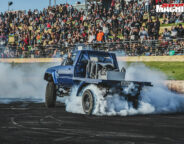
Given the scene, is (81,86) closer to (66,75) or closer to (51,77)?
(66,75)

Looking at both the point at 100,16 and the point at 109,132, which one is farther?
the point at 100,16

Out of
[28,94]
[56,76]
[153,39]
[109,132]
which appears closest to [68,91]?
[56,76]

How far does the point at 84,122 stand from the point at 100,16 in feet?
59.6

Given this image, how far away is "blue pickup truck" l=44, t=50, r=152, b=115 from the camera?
31.4ft

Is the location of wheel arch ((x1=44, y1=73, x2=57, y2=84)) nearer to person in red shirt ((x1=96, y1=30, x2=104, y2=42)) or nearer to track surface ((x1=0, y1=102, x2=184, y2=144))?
track surface ((x1=0, y1=102, x2=184, y2=144))

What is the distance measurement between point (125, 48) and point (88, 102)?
11092mm

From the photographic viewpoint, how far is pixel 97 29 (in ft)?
74.3

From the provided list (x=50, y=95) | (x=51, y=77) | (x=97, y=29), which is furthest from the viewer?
(x=97, y=29)

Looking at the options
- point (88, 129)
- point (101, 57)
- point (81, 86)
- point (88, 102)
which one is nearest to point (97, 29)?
point (101, 57)

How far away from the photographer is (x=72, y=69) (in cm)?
1104

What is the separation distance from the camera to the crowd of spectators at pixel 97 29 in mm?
20016

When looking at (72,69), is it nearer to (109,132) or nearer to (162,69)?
(109,132)

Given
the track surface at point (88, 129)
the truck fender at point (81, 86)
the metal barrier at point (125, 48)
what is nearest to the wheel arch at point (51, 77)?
the truck fender at point (81, 86)
